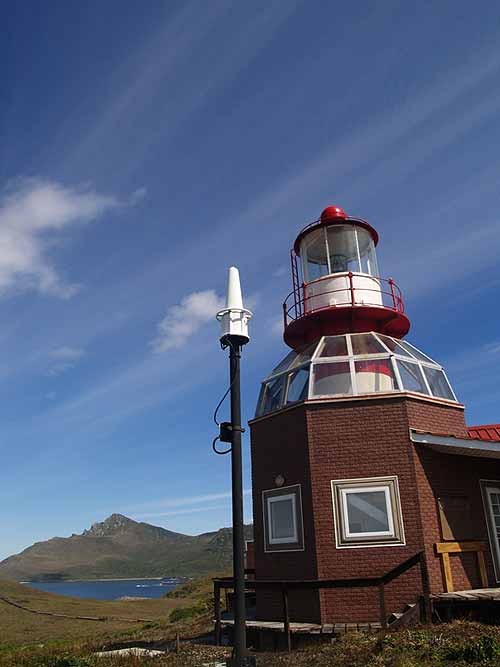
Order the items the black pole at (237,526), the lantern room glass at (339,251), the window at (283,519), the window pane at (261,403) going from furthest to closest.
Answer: the lantern room glass at (339,251), the window pane at (261,403), the window at (283,519), the black pole at (237,526)

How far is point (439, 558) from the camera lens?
41.1 feet

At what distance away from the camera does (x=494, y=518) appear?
1389cm

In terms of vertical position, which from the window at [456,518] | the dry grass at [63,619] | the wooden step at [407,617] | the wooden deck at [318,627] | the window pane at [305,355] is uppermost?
the window pane at [305,355]

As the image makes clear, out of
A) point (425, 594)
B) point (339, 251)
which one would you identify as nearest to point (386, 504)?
point (425, 594)

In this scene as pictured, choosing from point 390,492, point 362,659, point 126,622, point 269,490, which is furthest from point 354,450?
point 126,622

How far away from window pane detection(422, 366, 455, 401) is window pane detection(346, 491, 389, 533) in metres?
3.41

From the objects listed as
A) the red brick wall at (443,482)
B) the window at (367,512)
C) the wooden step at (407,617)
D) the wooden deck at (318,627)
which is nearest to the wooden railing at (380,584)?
the wooden step at (407,617)

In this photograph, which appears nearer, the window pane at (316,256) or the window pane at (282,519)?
the window pane at (282,519)

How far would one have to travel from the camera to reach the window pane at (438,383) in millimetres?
14887

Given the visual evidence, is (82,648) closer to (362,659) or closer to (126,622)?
(362,659)

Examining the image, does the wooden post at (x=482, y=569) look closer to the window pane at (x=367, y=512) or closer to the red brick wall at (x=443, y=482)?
the red brick wall at (x=443, y=482)

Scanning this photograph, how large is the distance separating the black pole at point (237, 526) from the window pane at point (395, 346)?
26.1 feet

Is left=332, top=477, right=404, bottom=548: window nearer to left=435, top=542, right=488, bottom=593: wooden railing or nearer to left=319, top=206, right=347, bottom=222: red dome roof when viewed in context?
left=435, top=542, right=488, bottom=593: wooden railing

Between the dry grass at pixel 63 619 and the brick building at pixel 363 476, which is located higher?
the brick building at pixel 363 476
